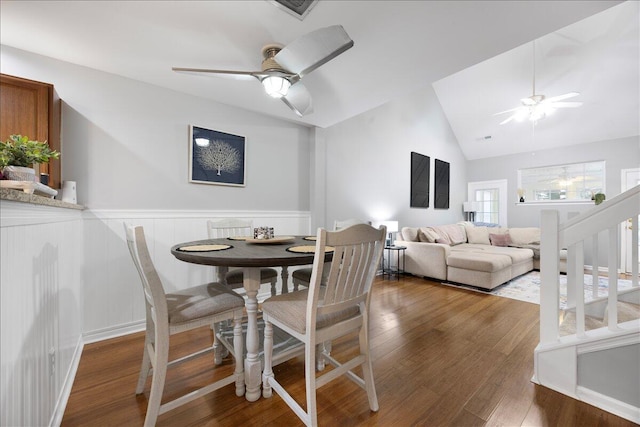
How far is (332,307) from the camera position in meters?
1.21

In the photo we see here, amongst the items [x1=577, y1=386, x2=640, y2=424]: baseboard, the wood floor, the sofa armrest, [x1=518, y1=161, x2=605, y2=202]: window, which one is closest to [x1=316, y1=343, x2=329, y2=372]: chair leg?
the wood floor

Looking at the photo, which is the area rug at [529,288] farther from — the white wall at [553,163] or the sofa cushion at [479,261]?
the white wall at [553,163]

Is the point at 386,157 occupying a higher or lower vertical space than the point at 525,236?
higher

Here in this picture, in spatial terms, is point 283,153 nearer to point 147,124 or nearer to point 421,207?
point 147,124

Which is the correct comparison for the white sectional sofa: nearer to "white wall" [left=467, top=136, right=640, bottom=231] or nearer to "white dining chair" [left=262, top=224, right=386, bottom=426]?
"white wall" [left=467, top=136, right=640, bottom=231]

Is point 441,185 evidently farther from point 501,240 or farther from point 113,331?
point 113,331

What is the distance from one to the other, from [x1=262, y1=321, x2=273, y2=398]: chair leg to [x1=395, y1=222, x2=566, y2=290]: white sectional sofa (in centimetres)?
316

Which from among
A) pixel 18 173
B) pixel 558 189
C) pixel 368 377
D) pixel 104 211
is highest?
pixel 558 189

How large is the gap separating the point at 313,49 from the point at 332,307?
Result: 54.1 inches

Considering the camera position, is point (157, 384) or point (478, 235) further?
point (478, 235)

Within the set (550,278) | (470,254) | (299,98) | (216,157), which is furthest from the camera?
(470,254)

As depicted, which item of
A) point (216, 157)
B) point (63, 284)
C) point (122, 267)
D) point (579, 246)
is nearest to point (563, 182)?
point (579, 246)

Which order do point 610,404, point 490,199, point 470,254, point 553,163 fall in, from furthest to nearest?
1. point 490,199
2. point 553,163
3. point 470,254
4. point 610,404

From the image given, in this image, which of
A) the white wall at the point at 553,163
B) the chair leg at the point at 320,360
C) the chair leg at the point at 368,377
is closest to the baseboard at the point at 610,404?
the chair leg at the point at 368,377
